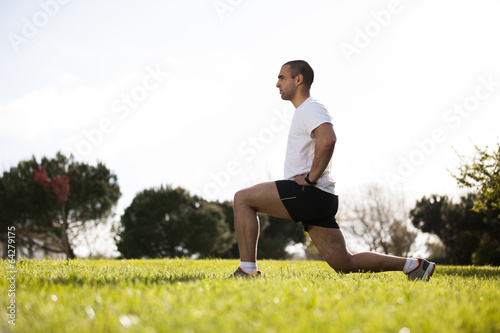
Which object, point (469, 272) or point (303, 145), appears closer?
point (303, 145)

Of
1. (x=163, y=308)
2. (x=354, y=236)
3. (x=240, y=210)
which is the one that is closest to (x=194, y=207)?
(x=354, y=236)

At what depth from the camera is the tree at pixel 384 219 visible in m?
36.5

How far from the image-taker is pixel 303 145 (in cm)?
460

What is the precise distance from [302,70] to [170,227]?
26998 mm

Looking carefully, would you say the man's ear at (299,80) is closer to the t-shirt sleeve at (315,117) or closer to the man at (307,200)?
the man at (307,200)

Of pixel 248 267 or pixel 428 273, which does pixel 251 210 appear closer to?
pixel 248 267

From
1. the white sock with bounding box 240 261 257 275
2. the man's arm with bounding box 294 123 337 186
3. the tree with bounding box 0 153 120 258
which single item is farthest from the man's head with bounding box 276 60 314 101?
the tree with bounding box 0 153 120 258

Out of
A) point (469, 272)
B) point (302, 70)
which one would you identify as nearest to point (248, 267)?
point (302, 70)

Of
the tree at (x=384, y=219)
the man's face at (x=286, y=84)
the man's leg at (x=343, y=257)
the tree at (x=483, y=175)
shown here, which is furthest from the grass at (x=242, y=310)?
the tree at (x=384, y=219)

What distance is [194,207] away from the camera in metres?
32.1

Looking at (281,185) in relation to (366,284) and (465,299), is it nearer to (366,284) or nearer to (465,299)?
(366,284)

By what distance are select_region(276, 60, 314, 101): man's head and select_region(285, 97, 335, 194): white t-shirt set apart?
0.78 ft

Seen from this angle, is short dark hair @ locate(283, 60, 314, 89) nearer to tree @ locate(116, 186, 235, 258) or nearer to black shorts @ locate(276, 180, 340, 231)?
black shorts @ locate(276, 180, 340, 231)

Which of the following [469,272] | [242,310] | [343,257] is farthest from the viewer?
[469,272]
